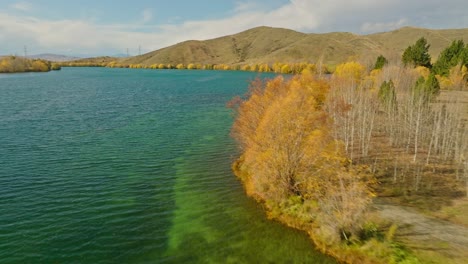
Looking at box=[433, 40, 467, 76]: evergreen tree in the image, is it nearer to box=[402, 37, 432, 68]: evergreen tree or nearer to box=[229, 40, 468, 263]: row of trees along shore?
box=[402, 37, 432, 68]: evergreen tree

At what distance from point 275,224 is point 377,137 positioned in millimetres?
33953

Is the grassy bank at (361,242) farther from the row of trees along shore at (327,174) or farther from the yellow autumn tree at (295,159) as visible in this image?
the yellow autumn tree at (295,159)

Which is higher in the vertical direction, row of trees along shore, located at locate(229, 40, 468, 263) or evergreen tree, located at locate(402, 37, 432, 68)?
evergreen tree, located at locate(402, 37, 432, 68)

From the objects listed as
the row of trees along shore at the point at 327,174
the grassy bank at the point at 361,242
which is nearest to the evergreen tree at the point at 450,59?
the row of trees along shore at the point at 327,174

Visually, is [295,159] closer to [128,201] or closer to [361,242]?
[361,242]

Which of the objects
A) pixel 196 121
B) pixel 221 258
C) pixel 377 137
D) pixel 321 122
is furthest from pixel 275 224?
pixel 196 121

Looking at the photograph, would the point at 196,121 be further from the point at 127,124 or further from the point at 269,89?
the point at 269,89

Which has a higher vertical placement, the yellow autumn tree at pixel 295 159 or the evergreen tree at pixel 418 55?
the evergreen tree at pixel 418 55

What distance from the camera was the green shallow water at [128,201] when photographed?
2420 centimetres

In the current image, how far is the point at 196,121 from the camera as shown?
72375 millimetres

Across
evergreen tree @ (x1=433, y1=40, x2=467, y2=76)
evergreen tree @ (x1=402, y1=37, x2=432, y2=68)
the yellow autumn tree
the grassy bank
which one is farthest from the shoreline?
evergreen tree @ (x1=402, y1=37, x2=432, y2=68)

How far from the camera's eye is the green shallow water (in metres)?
24.2

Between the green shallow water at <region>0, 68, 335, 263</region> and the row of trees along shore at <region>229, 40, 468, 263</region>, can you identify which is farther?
the green shallow water at <region>0, 68, 335, 263</region>

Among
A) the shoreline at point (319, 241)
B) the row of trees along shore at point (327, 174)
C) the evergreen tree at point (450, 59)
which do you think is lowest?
the shoreline at point (319, 241)
